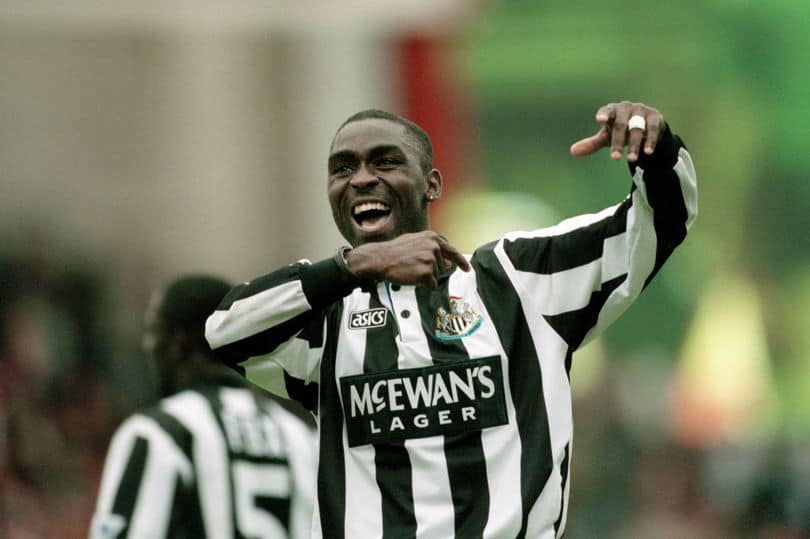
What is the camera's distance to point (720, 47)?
1534cm

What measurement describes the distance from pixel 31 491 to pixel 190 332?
4.69 meters

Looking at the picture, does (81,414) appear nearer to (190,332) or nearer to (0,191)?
(0,191)

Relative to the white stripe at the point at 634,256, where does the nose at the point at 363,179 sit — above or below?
above

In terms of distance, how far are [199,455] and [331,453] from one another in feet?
4.23

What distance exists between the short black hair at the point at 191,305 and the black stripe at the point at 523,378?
65.8 inches

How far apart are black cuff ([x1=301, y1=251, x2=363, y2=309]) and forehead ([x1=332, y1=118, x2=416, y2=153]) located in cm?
41

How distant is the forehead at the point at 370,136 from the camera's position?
4.23m

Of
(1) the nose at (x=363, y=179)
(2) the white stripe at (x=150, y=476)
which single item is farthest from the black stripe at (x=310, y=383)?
(2) the white stripe at (x=150, y=476)

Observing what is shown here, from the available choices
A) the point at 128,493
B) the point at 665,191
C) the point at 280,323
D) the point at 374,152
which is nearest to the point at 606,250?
the point at 665,191

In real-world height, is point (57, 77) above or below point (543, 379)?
above

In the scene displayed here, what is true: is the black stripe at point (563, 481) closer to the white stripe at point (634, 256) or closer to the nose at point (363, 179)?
the white stripe at point (634, 256)

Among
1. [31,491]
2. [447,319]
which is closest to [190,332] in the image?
[447,319]

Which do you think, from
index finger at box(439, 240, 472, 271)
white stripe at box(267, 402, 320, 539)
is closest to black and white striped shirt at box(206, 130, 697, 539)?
index finger at box(439, 240, 472, 271)

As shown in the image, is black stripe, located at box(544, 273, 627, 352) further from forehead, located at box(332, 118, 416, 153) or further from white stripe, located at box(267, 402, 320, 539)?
white stripe, located at box(267, 402, 320, 539)
